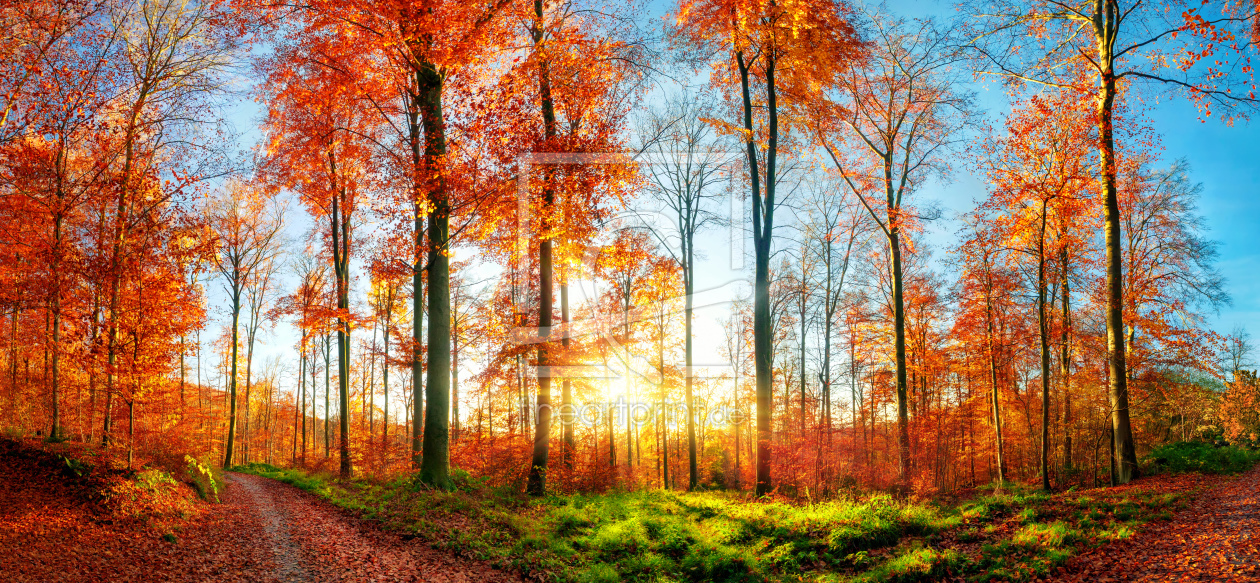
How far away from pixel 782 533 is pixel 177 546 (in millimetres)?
8604

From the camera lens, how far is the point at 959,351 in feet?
68.4

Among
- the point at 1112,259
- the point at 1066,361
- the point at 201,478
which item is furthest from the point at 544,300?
the point at 1066,361

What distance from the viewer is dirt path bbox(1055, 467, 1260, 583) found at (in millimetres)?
5820

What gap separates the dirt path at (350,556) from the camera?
6529 millimetres

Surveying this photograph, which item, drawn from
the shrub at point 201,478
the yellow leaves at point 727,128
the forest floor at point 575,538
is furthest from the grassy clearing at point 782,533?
the yellow leaves at point 727,128

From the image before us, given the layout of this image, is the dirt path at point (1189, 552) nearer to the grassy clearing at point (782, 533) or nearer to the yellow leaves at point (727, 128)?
the grassy clearing at point (782, 533)

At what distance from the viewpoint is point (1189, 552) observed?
20.9 feet

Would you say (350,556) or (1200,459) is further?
(1200,459)

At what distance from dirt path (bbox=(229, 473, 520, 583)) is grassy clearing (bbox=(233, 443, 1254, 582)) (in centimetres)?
32

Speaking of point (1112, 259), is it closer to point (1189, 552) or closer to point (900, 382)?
point (900, 382)

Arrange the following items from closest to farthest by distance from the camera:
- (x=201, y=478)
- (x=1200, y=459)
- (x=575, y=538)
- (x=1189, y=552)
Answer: (x=1189, y=552), (x=575, y=538), (x=201, y=478), (x=1200, y=459)

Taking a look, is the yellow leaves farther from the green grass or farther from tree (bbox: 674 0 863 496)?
the green grass

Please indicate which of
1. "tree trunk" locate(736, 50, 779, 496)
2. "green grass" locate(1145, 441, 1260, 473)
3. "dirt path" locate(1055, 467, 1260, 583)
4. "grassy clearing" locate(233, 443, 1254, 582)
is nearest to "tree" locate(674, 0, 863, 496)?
"tree trunk" locate(736, 50, 779, 496)

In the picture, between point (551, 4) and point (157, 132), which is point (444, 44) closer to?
point (551, 4)
